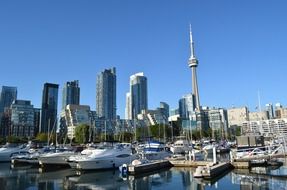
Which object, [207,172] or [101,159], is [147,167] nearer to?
[101,159]

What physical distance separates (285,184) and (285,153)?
2496cm

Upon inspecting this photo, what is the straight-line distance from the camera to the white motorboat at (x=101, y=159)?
47500mm

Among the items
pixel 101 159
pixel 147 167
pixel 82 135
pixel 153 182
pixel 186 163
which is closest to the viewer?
pixel 153 182

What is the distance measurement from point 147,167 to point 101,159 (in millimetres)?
7564

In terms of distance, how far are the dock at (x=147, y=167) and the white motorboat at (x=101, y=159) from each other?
629 cm

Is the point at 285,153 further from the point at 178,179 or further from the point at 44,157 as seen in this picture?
the point at 44,157

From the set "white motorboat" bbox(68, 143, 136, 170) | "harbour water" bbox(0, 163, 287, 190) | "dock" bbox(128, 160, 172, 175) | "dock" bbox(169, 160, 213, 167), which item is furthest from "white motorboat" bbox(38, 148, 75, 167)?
"dock" bbox(169, 160, 213, 167)

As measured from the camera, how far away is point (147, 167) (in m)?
45.7

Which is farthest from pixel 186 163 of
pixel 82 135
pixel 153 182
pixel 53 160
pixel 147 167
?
pixel 82 135

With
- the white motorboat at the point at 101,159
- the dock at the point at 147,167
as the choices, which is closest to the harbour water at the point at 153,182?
the dock at the point at 147,167

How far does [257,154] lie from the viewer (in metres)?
52.8

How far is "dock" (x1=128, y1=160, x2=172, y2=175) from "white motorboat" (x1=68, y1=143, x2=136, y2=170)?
20.6 ft

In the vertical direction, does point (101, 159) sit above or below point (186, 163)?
above

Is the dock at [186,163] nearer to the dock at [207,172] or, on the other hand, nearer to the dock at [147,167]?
the dock at [147,167]
